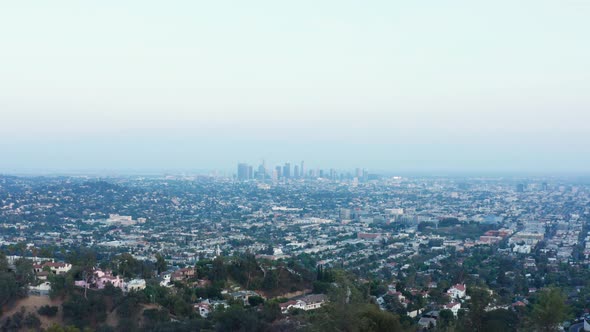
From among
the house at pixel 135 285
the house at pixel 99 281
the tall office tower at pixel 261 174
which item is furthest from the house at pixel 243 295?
the tall office tower at pixel 261 174

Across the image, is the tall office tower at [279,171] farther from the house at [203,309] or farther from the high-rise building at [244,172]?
the house at [203,309]

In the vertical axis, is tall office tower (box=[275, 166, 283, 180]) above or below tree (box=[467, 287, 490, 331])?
below

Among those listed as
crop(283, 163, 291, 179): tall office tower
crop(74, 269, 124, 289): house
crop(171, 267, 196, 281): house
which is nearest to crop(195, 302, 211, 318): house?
crop(74, 269, 124, 289): house

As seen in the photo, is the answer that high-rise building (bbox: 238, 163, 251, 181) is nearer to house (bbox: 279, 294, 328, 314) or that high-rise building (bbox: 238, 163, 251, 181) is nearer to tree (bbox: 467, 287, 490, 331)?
house (bbox: 279, 294, 328, 314)

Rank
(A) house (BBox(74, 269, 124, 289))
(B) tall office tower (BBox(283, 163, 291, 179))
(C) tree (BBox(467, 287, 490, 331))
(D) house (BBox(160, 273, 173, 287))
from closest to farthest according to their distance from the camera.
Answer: (C) tree (BBox(467, 287, 490, 331)), (A) house (BBox(74, 269, 124, 289)), (D) house (BBox(160, 273, 173, 287)), (B) tall office tower (BBox(283, 163, 291, 179))

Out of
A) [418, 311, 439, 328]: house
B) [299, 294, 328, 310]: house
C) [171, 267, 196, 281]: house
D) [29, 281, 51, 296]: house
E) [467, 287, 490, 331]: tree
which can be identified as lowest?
[418, 311, 439, 328]: house

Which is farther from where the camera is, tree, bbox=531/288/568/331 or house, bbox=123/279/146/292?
house, bbox=123/279/146/292

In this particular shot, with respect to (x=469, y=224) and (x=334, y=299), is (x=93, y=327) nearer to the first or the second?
(x=334, y=299)

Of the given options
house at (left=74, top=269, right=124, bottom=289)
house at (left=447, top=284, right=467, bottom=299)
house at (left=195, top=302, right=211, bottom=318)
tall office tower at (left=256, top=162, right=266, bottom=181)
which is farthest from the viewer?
tall office tower at (left=256, top=162, right=266, bottom=181)
